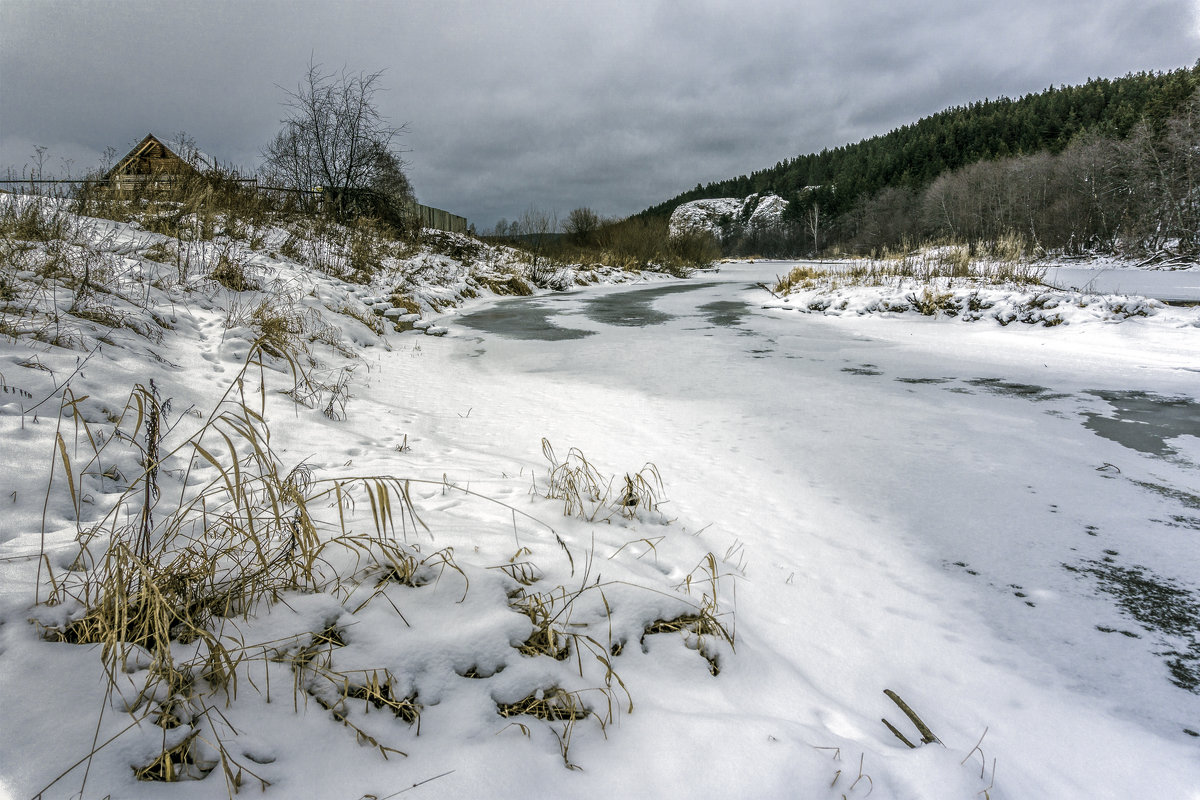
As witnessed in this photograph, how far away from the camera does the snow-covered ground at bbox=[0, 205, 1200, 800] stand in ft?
3.52

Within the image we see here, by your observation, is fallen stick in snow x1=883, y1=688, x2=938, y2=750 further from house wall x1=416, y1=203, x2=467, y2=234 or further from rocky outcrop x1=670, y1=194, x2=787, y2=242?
rocky outcrop x1=670, y1=194, x2=787, y2=242

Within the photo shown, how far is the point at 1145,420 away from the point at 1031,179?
48.9 metres

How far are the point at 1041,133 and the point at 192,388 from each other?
3258 inches

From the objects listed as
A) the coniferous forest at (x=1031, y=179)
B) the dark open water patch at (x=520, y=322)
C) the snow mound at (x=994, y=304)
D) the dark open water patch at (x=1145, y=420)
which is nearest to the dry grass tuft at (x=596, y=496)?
the dark open water patch at (x=1145, y=420)

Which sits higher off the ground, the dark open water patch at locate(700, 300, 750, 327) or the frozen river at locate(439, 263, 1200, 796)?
the dark open water patch at locate(700, 300, 750, 327)

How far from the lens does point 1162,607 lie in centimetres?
182

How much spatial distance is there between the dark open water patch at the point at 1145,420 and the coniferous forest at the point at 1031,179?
32.9 feet

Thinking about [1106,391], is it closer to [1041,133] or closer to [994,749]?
[994,749]

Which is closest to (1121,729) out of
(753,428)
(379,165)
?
(753,428)

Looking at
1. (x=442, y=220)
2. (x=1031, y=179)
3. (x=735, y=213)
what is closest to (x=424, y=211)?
(x=442, y=220)

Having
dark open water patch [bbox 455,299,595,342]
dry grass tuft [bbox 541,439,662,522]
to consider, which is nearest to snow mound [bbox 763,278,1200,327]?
dark open water patch [bbox 455,299,595,342]

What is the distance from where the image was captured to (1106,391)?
4652mm

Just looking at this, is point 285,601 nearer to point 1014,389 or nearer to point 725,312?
point 1014,389

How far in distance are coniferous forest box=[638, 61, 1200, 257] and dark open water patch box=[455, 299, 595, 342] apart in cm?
1022
